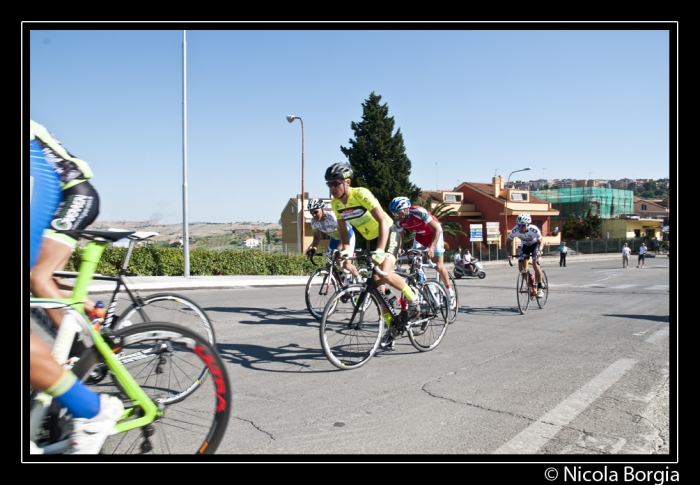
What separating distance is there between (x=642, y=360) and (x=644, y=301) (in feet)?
21.8

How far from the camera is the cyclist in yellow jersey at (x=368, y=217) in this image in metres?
5.45

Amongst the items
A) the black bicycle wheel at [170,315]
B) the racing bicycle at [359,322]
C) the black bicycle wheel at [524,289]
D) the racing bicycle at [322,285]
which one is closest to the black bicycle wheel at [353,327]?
the racing bicycle at [359,322]

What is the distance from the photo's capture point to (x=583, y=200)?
80000 mm

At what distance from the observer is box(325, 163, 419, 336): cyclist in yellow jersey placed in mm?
5453

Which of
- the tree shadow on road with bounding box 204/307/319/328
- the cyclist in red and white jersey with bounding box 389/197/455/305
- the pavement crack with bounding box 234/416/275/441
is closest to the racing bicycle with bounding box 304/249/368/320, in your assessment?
the tree shadow on road with bounding box 204/307/319/328

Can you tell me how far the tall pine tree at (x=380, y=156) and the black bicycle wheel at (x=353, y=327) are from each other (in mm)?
42678

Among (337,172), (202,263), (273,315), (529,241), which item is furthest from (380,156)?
(337,172)

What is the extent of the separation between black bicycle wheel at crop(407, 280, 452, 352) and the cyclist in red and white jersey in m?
1.01

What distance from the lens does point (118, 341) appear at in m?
2.66

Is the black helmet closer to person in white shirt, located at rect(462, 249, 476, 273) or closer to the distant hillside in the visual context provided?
the distant hillside

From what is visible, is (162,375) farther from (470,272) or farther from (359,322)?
(470,272)

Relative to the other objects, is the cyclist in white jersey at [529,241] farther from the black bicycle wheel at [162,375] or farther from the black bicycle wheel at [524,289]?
the black bicycle wheel at [162,375]
